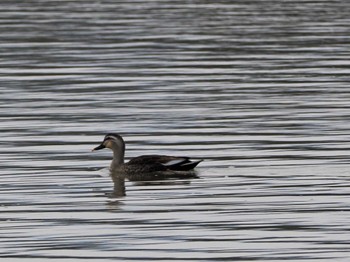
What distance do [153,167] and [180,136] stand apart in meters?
3.60

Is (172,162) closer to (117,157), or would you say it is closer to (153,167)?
(153,167)

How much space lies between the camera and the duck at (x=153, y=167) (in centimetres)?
1977

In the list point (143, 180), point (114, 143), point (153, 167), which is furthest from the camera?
point (114, 143)

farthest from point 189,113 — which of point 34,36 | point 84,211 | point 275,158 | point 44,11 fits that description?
point 44,11

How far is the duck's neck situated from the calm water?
19cm

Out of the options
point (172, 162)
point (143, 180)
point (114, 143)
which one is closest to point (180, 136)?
point (114, 143)

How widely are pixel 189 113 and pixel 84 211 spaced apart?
9.79 meters

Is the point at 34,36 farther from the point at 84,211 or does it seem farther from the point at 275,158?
the point at 84,211

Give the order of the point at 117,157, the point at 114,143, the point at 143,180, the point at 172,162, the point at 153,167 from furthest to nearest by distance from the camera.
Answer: the point at 114,143 < the point at 117,157 < the point at 143,180 < the point at 153,167 < the point at 172,162

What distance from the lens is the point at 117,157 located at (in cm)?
2080

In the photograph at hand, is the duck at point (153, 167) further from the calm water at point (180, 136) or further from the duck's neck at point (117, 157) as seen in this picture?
the calm water at point (180, 136)

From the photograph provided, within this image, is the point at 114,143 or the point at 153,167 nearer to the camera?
the point at 153,167

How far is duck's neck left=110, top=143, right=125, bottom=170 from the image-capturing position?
2063 centimetres

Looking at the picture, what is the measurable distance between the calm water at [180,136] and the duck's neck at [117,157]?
0.19 m
